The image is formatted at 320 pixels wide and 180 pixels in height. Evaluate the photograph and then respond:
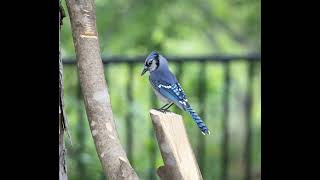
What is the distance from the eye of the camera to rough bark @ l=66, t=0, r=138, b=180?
286 centimetres

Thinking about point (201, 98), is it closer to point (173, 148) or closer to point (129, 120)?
point (129, 120)

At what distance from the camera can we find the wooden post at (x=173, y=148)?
9.29 feet

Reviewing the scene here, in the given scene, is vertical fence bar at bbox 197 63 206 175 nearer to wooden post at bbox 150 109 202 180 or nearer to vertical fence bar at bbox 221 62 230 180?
vertical fence bar at bbox 221 62 230 180

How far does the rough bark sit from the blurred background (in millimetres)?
2517

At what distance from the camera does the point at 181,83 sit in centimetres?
561

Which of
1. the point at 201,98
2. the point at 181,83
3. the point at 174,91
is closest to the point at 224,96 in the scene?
the point at 201,98

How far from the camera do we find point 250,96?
6.02m

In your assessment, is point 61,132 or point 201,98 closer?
point 61,132

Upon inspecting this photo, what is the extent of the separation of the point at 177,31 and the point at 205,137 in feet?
2.59

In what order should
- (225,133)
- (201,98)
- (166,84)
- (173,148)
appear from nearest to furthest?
(173,148) → (166,84) → (201,98) → (225,133)

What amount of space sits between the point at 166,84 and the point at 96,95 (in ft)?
1.47
